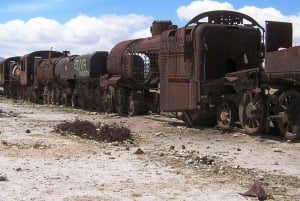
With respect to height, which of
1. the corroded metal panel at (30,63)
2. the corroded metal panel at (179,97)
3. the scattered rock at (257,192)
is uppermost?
the corroded metal panel at (30,63)

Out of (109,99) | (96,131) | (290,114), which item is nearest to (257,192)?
(290,114)

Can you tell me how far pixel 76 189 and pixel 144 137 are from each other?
7020mm

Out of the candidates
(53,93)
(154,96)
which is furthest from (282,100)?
(53,93)

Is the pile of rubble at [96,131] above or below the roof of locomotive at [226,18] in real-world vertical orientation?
below

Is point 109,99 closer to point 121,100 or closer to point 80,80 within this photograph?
point 121,100

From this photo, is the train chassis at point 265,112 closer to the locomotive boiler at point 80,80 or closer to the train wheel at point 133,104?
the train wheel at point 133,104

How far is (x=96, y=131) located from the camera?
14297 mm

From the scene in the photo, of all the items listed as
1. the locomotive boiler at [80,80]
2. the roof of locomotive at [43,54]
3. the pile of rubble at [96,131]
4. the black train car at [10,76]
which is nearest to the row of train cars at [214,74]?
the locomotive boiler at [80,80]

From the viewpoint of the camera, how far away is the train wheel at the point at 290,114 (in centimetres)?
1330

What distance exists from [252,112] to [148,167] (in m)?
5.52

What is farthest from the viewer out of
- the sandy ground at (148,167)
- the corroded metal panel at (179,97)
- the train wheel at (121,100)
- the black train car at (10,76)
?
the black train car at (10,76)

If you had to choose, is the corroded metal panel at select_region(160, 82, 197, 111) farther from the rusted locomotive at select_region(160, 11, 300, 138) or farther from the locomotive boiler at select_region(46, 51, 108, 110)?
the locomotive boiler at select_region(46, 51, 108, 110)

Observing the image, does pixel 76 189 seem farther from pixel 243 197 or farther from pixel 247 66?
pixel 247 66

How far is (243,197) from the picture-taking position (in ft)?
24.8
